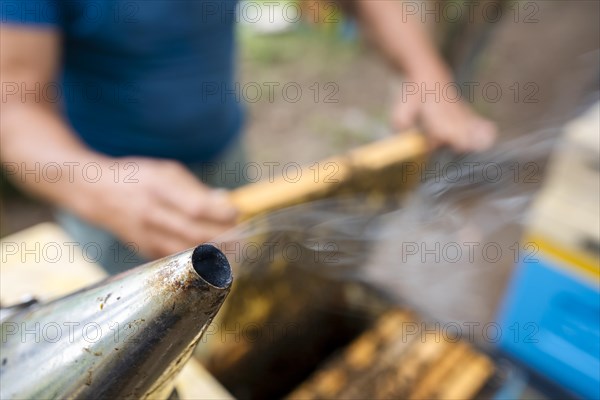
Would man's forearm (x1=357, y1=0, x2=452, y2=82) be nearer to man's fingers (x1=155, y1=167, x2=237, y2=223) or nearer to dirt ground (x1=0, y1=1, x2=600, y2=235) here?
man's fingers (x1=155, y1=167, x2=237, y2=223)

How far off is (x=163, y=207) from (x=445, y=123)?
726mm

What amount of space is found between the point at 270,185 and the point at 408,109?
1.71 feet

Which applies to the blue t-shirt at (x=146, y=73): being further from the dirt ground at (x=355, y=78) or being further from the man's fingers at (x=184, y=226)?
the dirt ground at (x=355, y=78)

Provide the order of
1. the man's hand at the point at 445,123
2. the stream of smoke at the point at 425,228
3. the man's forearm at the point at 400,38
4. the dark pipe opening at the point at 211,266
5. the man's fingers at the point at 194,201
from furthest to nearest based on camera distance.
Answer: the man's forearm at the point at 400,38
the man's hand at the point at 445,123
the stream of smoke at the point at 425,228
the man's fingers at the point at 194,201
the dark pipe opening at the point at 211,266

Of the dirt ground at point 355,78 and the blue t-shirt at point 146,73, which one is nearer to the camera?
the blue t-shirt at point 146,73

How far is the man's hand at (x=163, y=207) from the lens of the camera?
0.78 m

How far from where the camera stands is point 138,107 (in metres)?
1.16

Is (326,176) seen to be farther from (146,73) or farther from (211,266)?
(211,266)

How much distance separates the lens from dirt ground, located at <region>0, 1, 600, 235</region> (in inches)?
110

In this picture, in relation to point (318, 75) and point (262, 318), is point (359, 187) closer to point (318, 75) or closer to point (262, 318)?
point (262, 318)

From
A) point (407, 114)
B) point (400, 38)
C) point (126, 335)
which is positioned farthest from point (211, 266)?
point (400, 38)

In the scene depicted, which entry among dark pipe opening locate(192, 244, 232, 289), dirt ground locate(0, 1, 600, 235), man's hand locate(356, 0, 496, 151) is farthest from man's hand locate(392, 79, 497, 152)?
dirt ground locate(0, 1, 600, 235)

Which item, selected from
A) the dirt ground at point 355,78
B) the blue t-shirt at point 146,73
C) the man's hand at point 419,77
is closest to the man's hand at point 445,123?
the man's hand at point 419,77


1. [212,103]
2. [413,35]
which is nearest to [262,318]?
[212,103]
